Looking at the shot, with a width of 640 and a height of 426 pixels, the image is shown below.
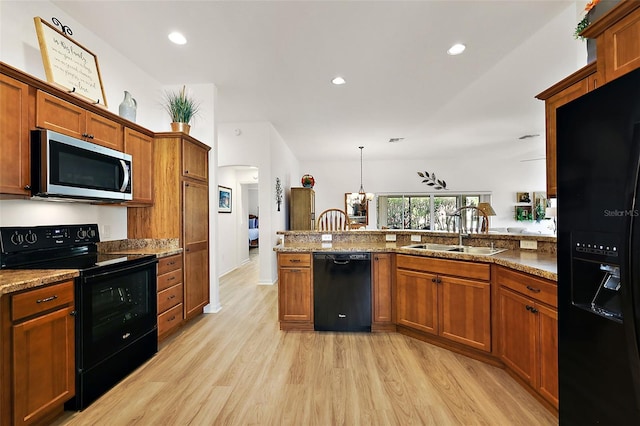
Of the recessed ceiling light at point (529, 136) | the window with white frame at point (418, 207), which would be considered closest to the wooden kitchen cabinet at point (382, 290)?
the recessed ceiling light at point (529, 136)

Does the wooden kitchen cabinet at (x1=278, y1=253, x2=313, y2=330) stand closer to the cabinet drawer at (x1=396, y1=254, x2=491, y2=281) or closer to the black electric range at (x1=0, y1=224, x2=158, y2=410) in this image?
the cabinet drawer at (x1=396, y1=254, x2=491, y2=281)

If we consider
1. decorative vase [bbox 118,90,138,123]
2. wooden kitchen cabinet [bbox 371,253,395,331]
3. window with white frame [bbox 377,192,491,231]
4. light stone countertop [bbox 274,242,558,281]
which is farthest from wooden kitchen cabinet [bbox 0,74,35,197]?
window with white frame [bbox 377,192,491,231]

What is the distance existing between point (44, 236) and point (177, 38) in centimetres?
202

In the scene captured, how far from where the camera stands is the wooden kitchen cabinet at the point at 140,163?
8.82 feet

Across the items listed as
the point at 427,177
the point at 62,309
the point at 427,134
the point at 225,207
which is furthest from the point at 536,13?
the point at 427,177

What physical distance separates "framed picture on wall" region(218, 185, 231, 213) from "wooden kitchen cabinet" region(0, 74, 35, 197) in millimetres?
3969

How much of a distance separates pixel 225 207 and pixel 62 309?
446cm

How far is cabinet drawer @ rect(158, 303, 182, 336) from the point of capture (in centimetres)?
267

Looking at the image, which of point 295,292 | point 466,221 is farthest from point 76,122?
point 466,221

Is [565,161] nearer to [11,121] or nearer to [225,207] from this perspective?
[11,121]

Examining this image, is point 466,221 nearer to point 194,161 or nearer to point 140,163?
point 194,161

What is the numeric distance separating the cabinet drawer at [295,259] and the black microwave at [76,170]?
1582 mm

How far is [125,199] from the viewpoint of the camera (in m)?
2.52

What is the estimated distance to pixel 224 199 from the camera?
19.7 ft
